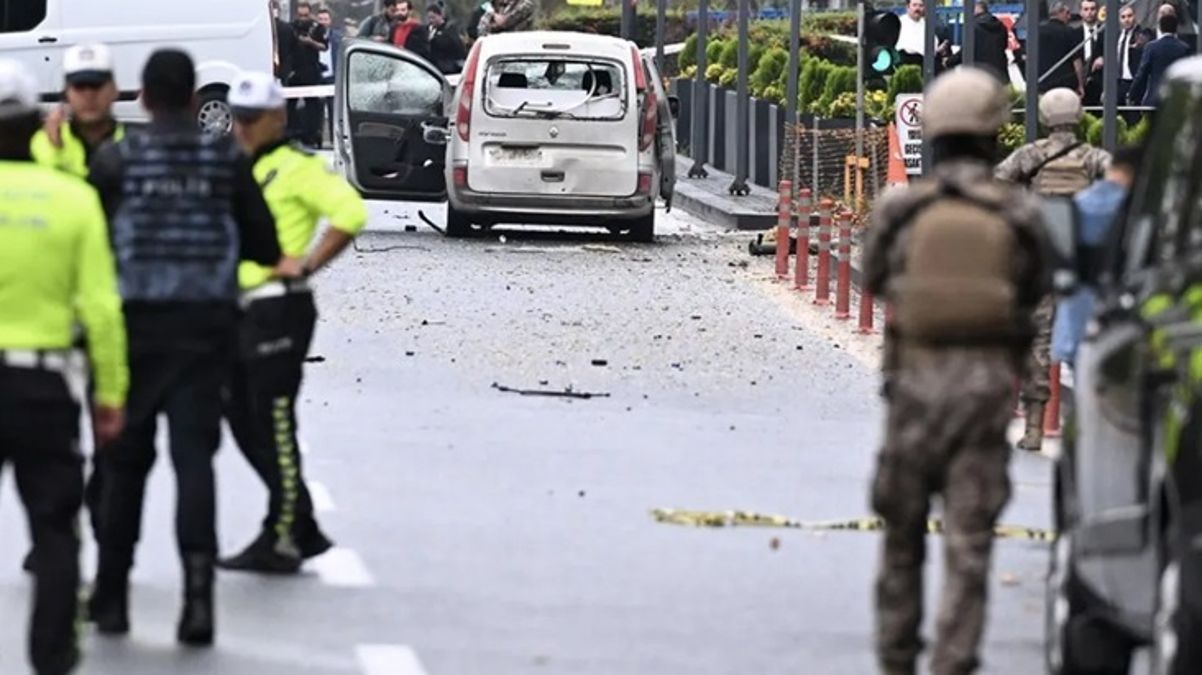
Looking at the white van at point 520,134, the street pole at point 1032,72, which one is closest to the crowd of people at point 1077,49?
the white van at point 520,134

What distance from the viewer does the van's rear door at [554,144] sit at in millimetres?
30000

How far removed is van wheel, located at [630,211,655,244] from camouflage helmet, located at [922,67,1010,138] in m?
21.6

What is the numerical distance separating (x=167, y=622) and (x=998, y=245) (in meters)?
3.17

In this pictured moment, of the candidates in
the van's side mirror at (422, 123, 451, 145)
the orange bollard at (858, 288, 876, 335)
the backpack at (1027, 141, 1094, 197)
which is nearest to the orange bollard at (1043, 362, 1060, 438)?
the backpack at (1027, 141, 1094, 197)

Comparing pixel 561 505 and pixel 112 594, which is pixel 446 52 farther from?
pixel 112 594

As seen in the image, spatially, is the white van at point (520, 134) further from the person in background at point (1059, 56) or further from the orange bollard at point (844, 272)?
the person in background at point (1059, 56)

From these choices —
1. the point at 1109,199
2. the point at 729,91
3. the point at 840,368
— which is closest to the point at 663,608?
the point at 1109,199


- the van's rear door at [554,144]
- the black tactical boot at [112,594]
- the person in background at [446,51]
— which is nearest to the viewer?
the black tactical boot at [112,594]

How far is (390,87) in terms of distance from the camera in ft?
103

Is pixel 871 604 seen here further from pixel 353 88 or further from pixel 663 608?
pixel 353 88

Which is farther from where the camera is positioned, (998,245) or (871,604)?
(871,604)

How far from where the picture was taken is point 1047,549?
13.2 m

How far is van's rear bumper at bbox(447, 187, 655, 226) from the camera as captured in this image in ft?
98.8

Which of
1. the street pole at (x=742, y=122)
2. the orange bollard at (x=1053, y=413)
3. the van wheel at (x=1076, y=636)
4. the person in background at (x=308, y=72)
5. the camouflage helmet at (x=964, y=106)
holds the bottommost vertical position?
the person in background at (x=308, y=72)
